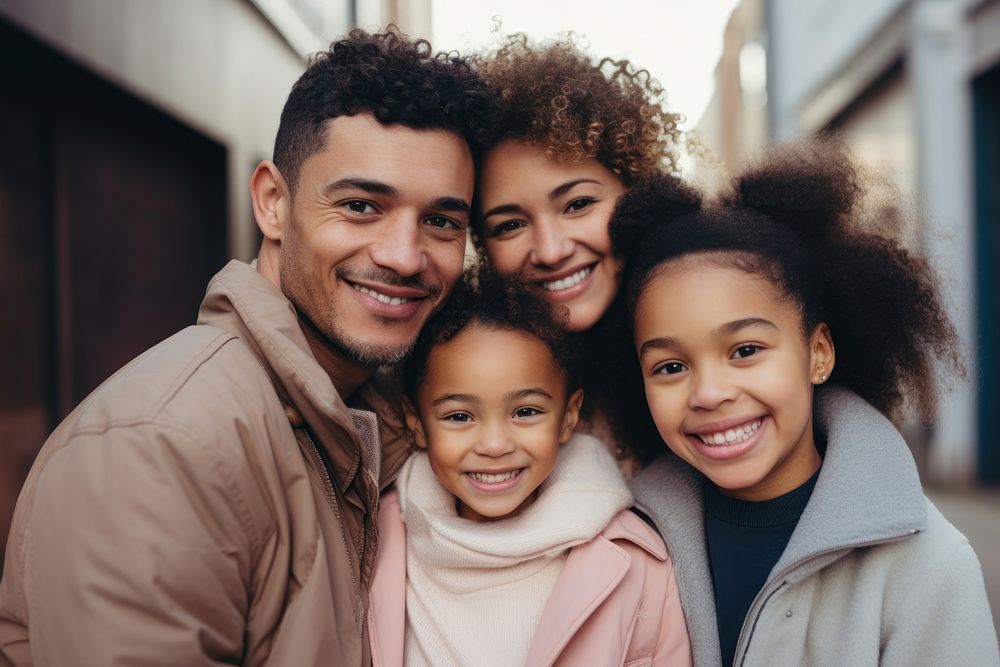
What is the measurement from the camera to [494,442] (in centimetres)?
238

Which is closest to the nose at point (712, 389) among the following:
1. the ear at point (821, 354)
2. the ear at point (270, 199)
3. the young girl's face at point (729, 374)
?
→ the young girl's face at point (729, 374)

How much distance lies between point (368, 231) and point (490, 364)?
0.52m

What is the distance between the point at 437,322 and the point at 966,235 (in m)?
6.52

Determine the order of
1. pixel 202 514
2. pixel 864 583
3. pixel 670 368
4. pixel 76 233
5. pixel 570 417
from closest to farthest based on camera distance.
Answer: pixel 202 514 < pixel 864 583 < pixel 670 368 < pixel 570 417 < pixel 76 233

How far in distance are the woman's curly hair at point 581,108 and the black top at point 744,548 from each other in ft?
3.70

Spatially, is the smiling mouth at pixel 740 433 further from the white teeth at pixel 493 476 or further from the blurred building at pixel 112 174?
the blurred building at pixel 112 174

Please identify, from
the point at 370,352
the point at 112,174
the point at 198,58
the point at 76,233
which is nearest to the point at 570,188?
the point at 370,352

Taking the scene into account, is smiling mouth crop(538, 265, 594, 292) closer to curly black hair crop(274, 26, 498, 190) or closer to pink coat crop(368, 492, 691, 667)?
curly black hair crop(274, 26, 498, 190)

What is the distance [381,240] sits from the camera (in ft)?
7.60

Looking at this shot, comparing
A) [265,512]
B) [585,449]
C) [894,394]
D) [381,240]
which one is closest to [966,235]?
[894,394]

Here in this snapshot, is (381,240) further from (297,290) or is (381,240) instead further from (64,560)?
(64,560)

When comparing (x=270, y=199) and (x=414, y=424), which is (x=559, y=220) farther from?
(x=270, y=199)

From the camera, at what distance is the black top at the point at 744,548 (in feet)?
7.32

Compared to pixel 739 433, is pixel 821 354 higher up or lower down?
higher up
